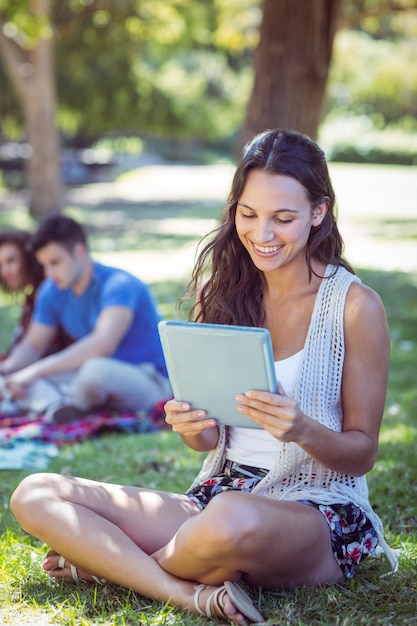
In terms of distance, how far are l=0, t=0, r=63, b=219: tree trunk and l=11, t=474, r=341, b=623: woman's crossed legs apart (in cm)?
1405

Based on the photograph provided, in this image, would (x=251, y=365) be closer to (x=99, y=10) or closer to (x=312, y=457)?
(x=312, y=457)

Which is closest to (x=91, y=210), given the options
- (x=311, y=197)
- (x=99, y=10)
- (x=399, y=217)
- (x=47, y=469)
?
(x=99, y=10)

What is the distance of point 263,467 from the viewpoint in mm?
2959

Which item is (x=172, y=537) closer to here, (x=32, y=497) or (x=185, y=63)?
(x=32, y=497)

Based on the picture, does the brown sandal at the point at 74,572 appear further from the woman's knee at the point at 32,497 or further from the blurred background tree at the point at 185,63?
the blurred background tree at the point at 185,63

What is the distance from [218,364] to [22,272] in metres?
3.86

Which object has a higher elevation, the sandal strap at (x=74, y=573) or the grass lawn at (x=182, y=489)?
the sandal strap at (x=74, y=573)

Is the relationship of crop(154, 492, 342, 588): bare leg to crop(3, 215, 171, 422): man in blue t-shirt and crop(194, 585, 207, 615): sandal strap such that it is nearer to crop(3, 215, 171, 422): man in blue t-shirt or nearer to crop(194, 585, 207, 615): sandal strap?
crop(194, 585, 207, 615): sandal strap

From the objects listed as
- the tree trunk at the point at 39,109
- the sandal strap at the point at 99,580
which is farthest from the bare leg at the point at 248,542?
the tree trunk at the point at 39,109

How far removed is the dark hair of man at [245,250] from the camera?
9.37 feet

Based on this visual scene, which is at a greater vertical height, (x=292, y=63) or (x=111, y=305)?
(x=292, y=63)

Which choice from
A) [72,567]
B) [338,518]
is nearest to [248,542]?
[338,518]

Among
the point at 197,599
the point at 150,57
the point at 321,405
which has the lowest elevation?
the point at 197,599

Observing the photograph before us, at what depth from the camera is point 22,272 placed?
618 cm
